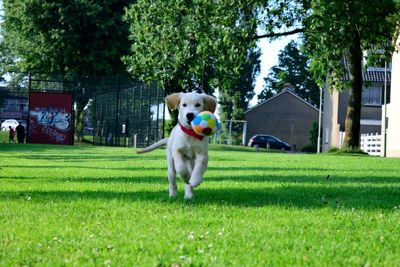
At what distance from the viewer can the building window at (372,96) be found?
55828mm

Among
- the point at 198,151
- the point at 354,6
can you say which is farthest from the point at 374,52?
the point at 198,151

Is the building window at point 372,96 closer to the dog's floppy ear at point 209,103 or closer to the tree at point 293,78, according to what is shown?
the tree at point 293,78

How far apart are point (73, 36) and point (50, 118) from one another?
6.58 meters

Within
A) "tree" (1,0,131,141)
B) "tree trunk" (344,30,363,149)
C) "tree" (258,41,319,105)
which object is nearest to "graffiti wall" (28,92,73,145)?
"tree" (1,0,131,141)

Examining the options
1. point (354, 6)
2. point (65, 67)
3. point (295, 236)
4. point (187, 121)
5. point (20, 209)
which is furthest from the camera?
point (65, 67)

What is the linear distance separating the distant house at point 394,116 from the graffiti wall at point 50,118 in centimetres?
2072

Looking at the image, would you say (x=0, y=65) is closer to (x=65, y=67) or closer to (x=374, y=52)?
(x=65, y=67)

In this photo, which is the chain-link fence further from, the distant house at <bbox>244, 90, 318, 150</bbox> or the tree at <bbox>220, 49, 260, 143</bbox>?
the tree at <bbox>220, 49, 260, 143</bbox>

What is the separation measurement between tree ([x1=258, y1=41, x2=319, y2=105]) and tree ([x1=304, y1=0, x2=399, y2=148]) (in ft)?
225

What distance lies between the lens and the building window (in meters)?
55.8

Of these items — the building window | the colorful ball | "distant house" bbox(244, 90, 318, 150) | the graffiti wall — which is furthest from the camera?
"distant house" bbox(244, 90, 318, 150)

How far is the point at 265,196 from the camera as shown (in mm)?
8320

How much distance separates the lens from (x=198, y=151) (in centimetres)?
788

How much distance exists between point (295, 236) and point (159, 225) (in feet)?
4.00
